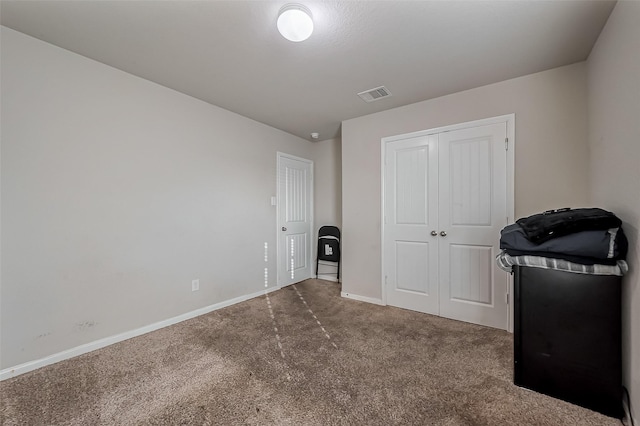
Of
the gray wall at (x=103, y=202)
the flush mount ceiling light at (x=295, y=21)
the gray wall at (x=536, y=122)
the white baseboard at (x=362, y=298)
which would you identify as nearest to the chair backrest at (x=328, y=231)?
the white baseboard at (x=362, y=298)

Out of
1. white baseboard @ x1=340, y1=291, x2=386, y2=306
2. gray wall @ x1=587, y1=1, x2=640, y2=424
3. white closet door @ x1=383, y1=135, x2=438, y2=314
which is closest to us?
gray wall @ x1=587, y1=1, x2=640, y2=424

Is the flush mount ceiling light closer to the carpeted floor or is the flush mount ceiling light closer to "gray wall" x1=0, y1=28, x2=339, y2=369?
"gray wall" x1=0, y1=28, x2=339, y2=369

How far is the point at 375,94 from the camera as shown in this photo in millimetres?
2746

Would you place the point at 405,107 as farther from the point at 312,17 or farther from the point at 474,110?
the point at 312,17

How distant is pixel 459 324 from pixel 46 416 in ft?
10.3

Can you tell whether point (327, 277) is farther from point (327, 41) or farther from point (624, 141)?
point (624, 141)

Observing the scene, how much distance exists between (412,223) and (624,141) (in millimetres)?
1749

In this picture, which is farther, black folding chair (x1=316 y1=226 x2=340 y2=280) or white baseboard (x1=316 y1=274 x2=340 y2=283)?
white baseboard (x1=316 y1=274 x2=340 y2=283)

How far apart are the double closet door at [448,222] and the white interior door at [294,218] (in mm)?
1546

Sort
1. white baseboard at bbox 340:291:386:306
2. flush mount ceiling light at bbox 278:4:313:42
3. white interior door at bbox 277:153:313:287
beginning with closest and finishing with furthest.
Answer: flush mount ceiling light at bbox 278:4:313:42, white baseboard at bbox 340:291:386:306, white interior door at bbox 277:153:313:287

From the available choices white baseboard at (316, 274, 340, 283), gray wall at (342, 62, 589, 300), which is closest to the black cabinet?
gray wall at (342, 62, 589, 300)

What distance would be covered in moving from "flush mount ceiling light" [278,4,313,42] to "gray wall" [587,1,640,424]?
5.72ft

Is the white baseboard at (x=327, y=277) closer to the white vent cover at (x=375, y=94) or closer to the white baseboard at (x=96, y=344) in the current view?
the white baseboard at (x=96, y=344)

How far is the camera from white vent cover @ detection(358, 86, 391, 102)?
2656mm
